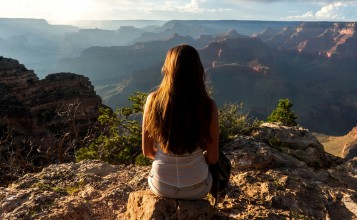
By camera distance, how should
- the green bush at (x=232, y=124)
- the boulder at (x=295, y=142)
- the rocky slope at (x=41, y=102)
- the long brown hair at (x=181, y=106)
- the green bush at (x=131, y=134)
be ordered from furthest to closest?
the rocky slope at (x=41, y=102)
the green bush at (x=131, y=134)
the green bush at (x=232, y=124)
the boulder at (x=295, y=142)
the long brown hair at (x=181, y=106)

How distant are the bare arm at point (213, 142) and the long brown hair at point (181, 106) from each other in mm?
57

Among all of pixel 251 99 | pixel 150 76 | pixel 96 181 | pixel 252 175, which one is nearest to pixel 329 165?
pixel 252 175

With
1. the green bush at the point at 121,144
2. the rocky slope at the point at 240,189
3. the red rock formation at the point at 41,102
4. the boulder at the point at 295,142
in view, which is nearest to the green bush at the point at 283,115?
the boulder at the point at 295,142

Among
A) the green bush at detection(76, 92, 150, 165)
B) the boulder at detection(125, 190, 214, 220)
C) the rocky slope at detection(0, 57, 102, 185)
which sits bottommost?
the rocky slope at detection(0, 57, 102, 185)

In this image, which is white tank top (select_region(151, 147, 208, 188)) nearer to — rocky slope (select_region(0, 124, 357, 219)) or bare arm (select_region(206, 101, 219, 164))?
bare arm (select_region(206, 101, 219, 164))

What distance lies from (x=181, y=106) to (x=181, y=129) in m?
0.31

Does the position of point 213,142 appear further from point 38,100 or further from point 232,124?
point 38,100

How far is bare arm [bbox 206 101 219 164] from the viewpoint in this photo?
13.6 feet

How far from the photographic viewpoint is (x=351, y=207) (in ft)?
18.6

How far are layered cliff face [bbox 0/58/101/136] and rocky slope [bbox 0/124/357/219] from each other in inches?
Result: 908

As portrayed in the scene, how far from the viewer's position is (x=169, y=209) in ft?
13.9

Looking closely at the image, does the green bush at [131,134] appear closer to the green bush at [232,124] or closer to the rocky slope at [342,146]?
the green bush at [232,124]

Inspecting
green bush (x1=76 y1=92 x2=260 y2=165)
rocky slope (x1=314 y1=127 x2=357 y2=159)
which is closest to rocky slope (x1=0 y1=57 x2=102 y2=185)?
green bush (x1=76 y1=92 x2=260 y2=165)

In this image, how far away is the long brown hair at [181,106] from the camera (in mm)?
3807
